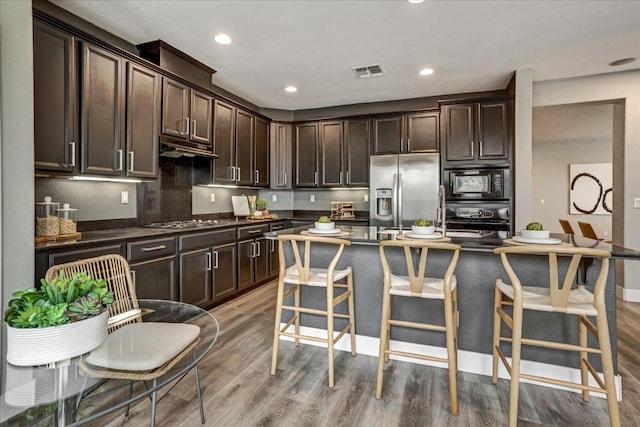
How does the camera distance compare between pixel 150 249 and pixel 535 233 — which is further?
pixel 150 249

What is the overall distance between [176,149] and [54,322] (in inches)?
108

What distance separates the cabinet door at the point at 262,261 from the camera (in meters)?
4.42

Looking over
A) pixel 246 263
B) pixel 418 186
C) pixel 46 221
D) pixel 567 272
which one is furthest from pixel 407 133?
pixel 46 221

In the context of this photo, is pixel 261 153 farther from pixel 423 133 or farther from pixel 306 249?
pixel 306 249

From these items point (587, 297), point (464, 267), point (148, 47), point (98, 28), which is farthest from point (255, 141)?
point (587, 297)

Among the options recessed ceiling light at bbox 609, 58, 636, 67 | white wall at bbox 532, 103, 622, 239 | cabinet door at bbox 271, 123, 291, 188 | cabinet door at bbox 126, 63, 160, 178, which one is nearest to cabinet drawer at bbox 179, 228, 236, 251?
cabinet door at bbox 126, 63, 160, 178

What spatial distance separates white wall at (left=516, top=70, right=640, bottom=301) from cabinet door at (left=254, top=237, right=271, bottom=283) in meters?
3.26

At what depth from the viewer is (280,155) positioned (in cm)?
544

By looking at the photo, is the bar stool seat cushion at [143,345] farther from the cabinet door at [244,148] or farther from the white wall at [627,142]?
the white wall at [627,142]

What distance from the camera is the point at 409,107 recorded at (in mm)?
5078

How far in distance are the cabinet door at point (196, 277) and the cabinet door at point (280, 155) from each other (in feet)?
7.11

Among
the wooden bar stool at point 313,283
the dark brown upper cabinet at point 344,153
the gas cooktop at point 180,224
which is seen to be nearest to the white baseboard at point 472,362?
the wooden bar stool at point 313,283

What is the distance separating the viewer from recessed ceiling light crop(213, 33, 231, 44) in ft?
10.1

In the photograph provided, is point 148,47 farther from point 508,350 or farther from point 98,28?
point 508,350
